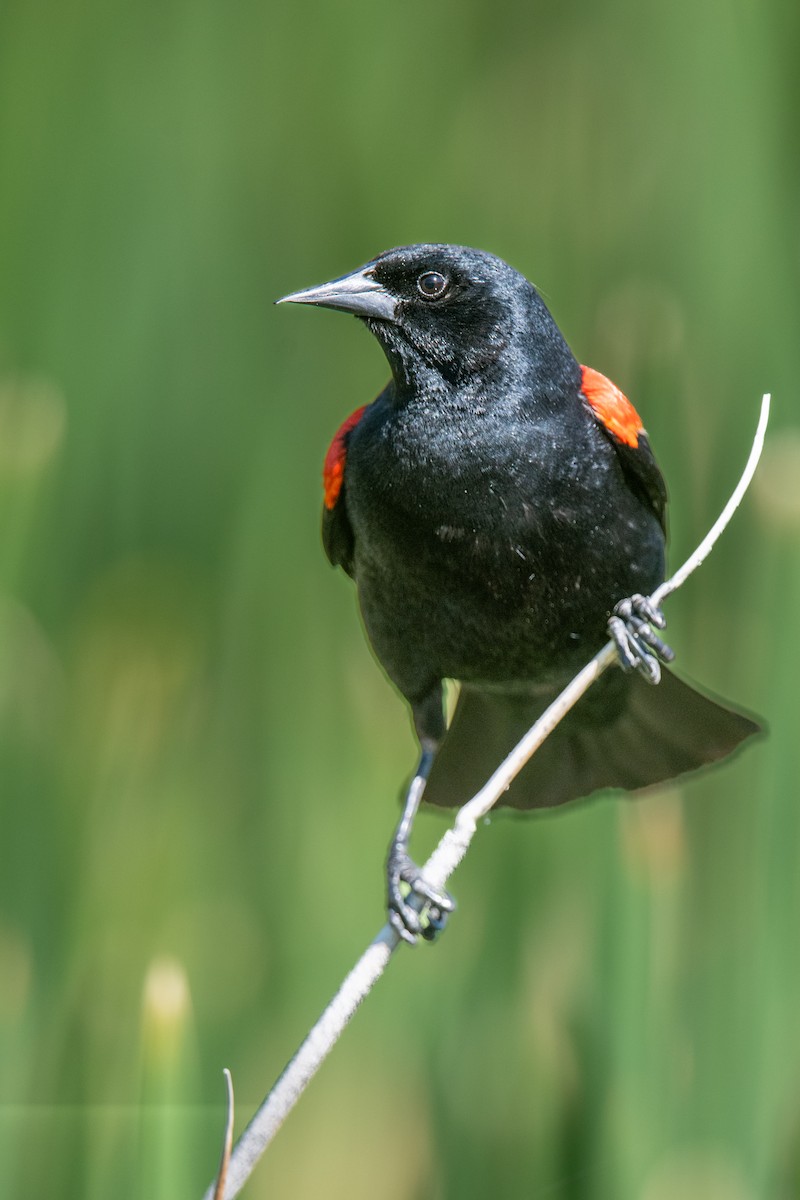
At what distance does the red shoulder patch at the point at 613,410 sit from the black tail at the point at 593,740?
1.29 ft

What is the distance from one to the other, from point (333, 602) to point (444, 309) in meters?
0.58

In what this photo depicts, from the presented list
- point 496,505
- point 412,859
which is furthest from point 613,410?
point 412,859

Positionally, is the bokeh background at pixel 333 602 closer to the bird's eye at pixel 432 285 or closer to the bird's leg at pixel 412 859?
the bird's leg at pixel 412 859

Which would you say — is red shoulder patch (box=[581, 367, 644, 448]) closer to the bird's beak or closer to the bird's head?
the bird's head

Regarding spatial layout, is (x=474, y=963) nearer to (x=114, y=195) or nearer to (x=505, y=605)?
(x=505, y=605)

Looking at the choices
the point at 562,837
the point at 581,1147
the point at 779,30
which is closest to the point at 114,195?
the point at 779,30

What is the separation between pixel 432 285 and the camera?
2.02 meters

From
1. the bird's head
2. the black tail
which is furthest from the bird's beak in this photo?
the black tail

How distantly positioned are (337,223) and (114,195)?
40 centimetres

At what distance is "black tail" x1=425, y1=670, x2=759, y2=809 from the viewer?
6.81ft

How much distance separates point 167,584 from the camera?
2.24 m

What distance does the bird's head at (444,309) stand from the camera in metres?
1.98

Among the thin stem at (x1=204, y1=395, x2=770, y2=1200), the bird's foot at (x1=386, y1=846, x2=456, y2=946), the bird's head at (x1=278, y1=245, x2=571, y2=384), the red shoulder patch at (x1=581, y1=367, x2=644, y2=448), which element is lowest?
the bird's foot at (x1=386, y1=846, x2=456, y2=946)

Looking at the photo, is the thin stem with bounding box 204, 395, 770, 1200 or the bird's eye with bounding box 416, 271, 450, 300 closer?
the thin stem with bounding box 204, 395, 770, 1200
